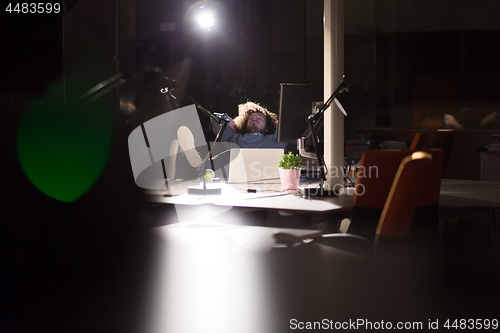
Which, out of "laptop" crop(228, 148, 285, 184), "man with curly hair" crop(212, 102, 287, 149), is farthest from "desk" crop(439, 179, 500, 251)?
"man with curly hair" crop(212, 102, 287, 149)

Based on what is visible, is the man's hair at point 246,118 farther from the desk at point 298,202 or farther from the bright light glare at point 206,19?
the desk at point 298,202

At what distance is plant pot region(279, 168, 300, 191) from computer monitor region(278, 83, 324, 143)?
0.26 metres

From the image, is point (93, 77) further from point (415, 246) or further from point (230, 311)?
point (415, 246)

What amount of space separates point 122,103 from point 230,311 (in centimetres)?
99

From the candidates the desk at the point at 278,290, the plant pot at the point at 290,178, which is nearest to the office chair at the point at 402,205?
the desk at the point at 278,290

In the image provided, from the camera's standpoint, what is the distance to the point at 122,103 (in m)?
1.88

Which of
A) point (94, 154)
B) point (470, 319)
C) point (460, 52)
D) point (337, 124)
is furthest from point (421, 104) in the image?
point (94, 154)

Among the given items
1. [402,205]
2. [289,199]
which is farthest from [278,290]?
[289,199]

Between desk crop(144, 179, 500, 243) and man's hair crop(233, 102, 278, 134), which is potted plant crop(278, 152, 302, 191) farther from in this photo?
man's hair crop(233, 102, 278, 134)

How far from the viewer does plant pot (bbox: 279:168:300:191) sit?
250 centimetres

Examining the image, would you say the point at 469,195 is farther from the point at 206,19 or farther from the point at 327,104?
the point at 206,19

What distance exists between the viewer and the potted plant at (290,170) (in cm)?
249

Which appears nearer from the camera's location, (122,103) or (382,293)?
(382,293)

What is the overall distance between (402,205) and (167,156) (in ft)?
6.77
